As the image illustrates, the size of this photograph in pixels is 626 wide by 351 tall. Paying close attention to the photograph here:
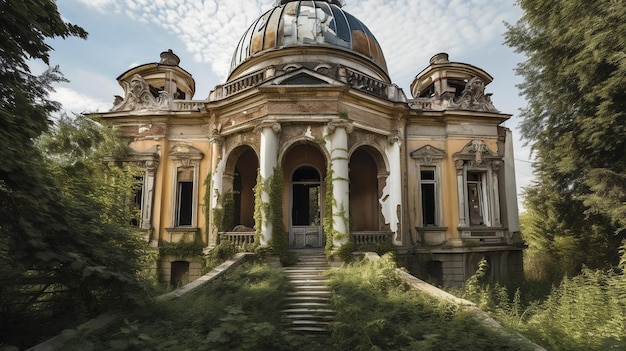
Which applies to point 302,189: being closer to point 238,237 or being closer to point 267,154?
point 267,154

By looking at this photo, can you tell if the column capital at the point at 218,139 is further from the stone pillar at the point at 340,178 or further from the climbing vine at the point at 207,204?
the stone pillar at the point at 340,178

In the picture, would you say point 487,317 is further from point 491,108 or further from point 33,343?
point 491,108

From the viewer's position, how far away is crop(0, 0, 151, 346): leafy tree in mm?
4340

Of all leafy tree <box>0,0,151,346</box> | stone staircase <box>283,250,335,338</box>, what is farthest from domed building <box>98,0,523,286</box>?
leafy tree <box>0,0,151,346</box>

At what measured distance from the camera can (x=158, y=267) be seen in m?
13.8

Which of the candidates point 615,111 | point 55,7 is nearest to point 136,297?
point 55,7

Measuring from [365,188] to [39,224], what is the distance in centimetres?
1210

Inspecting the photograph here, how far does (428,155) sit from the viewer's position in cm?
1493

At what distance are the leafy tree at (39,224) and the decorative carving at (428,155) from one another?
36.9 feet

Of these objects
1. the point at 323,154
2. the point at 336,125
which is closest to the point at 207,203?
the point at 323,154

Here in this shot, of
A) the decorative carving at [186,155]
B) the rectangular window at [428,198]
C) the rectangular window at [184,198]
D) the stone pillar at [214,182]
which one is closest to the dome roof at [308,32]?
the stone pillar at [214,182]

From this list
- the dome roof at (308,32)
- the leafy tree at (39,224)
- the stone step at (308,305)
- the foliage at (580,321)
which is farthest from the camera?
the dome roof at (308,32)

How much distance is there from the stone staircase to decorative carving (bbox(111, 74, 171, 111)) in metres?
8.69

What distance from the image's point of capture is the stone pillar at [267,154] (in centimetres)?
1184
